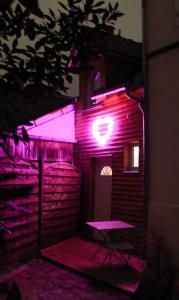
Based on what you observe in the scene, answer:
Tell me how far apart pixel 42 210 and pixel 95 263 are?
2.20 m

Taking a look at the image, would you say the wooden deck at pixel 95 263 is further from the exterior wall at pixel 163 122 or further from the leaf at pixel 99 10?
the leaf at pixel 99 10

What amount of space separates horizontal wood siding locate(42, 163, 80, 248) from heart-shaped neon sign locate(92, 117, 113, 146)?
129 cm

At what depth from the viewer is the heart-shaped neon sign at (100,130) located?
435 inches

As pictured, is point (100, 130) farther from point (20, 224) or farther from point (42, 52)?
point (42, 52)

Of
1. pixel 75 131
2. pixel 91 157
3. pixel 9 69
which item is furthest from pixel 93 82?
pixel 9 69

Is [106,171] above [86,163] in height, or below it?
below

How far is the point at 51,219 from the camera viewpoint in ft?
34.9

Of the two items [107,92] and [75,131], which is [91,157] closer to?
[75,131]

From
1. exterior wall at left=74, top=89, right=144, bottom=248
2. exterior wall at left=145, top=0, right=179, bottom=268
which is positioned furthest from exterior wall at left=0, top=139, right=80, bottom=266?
exterior wall at left=145, top=0, right=179, bottom=268

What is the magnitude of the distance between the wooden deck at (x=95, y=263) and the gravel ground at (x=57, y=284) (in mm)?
162

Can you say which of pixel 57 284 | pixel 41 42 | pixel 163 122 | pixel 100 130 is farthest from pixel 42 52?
pixel 100 130

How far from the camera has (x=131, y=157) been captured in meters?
10.5

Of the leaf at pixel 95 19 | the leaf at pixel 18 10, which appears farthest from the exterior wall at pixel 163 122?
the leaf at pixel 18 10

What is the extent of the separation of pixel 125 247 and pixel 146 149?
263cm
